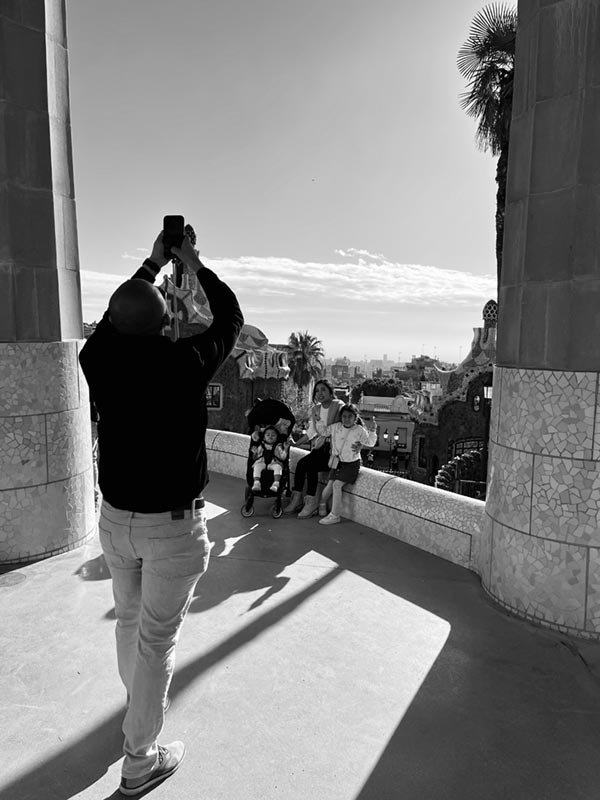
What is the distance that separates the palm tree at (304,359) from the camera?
45.0 metres

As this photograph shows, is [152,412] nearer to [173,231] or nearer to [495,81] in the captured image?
[173,231]

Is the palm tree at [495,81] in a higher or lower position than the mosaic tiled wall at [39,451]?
higher

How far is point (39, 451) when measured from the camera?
16.2 ft

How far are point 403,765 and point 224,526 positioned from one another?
3617 mm

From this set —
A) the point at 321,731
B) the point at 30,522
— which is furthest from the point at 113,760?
the point at 30,522

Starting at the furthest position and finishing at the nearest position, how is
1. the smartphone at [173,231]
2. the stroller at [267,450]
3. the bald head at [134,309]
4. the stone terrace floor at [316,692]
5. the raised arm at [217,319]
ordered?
the stroller at [267,450] → the smartphone at [173,231] → the stone terrace floor at [316,692] → the raised arm at [217,319] → the bald head at [134,309]

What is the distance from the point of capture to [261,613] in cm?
389

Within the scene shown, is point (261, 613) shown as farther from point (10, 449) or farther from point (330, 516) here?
point (10, 449)

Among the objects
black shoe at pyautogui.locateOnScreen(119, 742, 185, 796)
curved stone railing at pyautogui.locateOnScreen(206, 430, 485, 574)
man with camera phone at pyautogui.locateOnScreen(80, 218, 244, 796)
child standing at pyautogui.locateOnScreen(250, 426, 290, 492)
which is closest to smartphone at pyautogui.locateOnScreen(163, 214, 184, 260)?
man with camera phone at pyautogui.locateOnScreen(80, 218, 244, 796)

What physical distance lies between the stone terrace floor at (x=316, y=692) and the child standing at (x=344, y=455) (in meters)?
1.36

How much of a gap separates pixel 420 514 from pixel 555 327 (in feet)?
7.18

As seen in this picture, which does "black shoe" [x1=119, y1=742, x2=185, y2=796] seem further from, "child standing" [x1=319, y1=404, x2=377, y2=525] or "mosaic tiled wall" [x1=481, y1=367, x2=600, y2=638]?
"child standing" [x1=319, y1=404, x2=377, y2=525]

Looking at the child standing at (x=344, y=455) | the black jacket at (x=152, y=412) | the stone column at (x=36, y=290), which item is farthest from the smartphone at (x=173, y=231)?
the child standing at (x=344, y=455)

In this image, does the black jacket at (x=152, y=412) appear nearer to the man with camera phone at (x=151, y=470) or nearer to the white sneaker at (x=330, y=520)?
the man with camera phone at (x=151, y=470)
